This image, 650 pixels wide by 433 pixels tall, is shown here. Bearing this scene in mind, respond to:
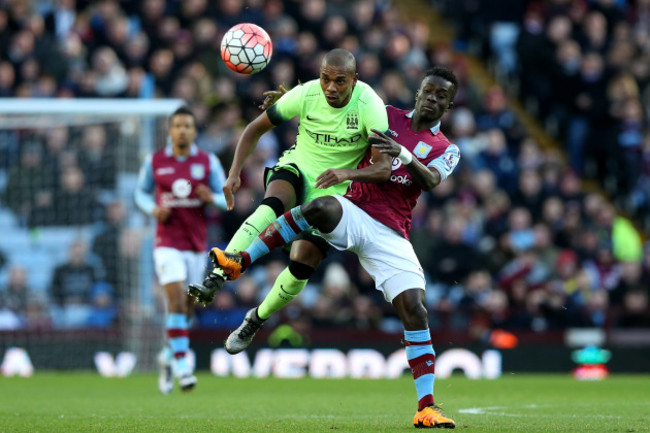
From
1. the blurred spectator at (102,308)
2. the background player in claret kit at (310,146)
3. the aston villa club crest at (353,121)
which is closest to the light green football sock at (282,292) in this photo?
the background player in claret kit at (310,146)

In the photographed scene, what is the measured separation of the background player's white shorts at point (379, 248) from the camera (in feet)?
27.1

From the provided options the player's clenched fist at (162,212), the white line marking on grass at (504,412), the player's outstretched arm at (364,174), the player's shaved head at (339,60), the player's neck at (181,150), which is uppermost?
the player's neck at (181,150)

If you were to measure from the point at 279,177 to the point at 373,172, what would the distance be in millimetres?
855

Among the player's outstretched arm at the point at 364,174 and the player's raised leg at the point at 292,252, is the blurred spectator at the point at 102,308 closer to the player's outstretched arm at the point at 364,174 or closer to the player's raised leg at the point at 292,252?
the player's raised leg at the point at 292,252

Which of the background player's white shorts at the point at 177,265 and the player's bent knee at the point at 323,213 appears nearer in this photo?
the player's bent knee at the point at 323,213

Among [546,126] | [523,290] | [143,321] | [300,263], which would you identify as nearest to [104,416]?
[300,263]

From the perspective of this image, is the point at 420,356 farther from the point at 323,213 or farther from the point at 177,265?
the point at 177,265

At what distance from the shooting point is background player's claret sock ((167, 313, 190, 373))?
11836 mm

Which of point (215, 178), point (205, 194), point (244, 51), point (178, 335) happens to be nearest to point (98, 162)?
point (215, 178)

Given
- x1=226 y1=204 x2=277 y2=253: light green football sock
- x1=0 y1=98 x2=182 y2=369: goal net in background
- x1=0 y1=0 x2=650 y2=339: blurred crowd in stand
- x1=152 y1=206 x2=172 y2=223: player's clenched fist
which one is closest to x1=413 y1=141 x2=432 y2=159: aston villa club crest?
x1=226 y1=204 x2=277 y2=253: light green football sock

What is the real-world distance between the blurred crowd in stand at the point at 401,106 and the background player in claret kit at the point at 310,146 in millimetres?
6825

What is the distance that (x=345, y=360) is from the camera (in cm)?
1602

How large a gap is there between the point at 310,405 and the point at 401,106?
8.20m

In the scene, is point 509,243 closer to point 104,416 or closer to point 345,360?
point 345,360
